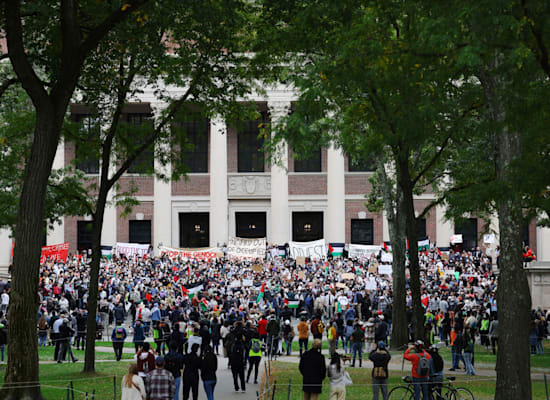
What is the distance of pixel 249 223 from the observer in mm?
57875

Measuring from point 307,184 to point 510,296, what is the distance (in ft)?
142

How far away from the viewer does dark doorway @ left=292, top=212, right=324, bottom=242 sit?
187 ft

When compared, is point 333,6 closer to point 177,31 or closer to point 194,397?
point 177,31

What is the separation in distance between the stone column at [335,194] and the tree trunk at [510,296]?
4155cm

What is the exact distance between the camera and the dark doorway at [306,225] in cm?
5697

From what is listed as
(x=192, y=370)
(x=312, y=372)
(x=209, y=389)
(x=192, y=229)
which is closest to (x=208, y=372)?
(x=209, y=389)

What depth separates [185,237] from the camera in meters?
57.4

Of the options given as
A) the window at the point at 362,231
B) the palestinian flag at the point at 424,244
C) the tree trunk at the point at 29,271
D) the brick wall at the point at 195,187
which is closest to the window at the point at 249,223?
the brick wall at the point at 195,187

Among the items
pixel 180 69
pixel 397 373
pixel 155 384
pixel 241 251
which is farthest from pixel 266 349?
pixel 241 251

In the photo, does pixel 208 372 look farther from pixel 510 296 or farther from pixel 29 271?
pixel 510 296

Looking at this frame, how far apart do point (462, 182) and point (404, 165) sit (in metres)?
2.99

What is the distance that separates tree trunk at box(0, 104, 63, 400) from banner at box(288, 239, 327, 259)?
35.9 meters

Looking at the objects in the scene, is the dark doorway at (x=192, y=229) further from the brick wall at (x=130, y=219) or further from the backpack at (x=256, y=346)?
the backpack at (x=256, y=346)

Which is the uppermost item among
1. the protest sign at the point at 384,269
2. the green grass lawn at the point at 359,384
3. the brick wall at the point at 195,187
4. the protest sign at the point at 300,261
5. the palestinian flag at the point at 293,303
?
the brick wall at the point at 195,187
